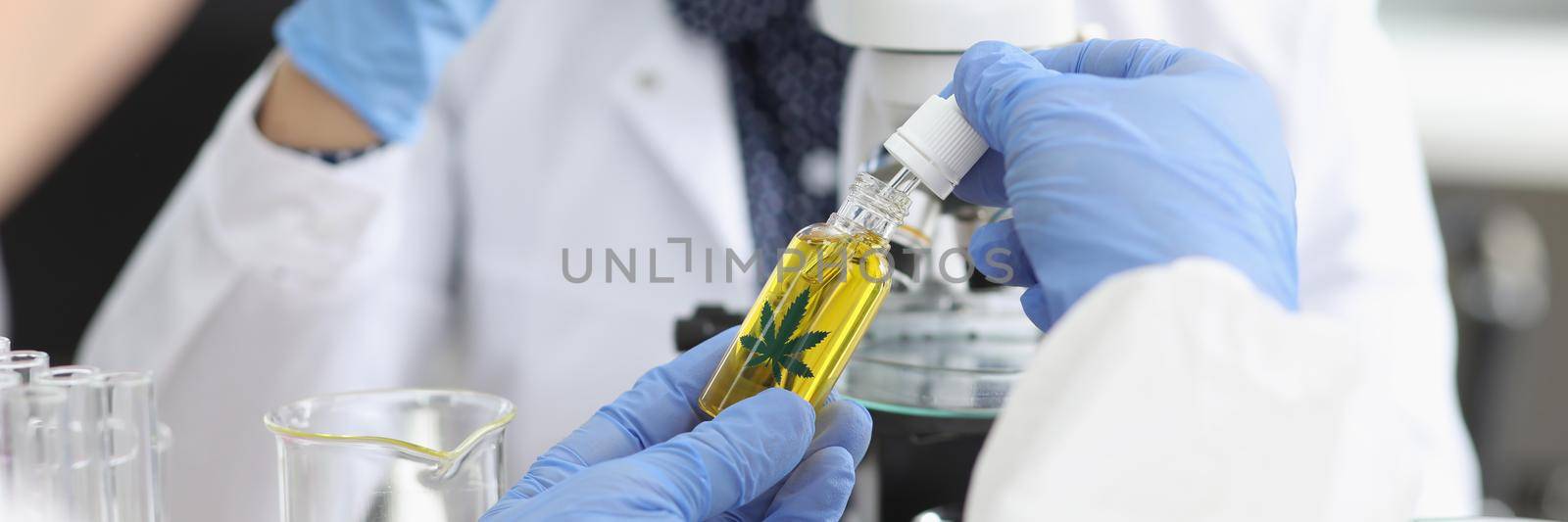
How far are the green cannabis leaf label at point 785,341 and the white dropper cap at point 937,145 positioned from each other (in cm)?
8

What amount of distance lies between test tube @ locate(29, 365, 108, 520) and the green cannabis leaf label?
0.88 feet

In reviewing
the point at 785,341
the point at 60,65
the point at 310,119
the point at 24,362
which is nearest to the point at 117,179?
the point at 60,65

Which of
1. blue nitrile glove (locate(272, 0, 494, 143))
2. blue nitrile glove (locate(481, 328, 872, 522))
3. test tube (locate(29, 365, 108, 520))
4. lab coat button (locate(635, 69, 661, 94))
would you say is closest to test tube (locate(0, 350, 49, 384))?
test tube (locate(29, 365, 108, 520))

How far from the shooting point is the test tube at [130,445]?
19.2 inches

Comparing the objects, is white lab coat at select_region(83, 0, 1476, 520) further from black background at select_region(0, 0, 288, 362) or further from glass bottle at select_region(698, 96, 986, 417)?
glass bottle at select_region(698, 96, 986, 417)

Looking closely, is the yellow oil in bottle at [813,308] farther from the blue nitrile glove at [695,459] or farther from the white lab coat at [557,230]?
the white lab coat at [557,230]

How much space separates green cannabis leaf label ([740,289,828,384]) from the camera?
55 centimetres

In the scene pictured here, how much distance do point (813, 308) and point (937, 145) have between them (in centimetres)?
9

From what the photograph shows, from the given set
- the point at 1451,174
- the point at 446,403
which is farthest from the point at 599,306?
the point at 1451,174

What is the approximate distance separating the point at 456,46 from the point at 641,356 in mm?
327

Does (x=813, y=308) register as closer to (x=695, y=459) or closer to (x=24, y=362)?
(x=695, y=459)

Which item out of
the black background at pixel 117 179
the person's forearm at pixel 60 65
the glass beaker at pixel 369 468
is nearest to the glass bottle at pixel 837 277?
the glass beaker at pixel 369 468

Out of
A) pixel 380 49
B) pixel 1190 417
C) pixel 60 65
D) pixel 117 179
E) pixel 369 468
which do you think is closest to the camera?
pixel 1190 417

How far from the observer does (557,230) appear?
1174 millimetres
